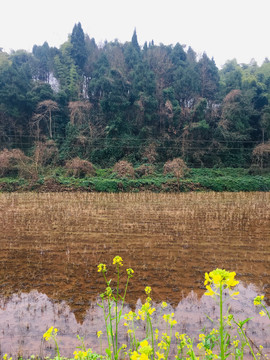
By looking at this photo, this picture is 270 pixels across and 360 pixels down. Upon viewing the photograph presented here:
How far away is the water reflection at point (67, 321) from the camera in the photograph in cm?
226

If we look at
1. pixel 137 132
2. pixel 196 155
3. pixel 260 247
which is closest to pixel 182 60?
pixel 137 132

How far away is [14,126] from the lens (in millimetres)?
18688

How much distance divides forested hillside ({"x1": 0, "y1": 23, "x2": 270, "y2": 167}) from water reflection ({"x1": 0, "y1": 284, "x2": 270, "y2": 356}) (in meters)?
14.6

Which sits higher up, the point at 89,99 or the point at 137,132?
the point at 89,99

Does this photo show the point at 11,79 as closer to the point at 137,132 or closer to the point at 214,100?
the point at 137,132

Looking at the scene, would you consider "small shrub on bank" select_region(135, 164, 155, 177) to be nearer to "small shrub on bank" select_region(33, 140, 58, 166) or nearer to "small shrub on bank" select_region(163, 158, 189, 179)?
"small shrub on bank" select_region(163, 158, 189, 179)

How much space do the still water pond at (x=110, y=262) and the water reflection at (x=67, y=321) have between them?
0.01m

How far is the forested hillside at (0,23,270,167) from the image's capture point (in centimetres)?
1805

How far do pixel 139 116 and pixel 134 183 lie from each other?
287 inches

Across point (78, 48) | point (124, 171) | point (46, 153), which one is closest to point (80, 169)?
point (124, 171)

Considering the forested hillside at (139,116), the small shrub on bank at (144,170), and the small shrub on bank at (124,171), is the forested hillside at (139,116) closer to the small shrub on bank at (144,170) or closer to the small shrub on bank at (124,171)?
the small shrub on bank at (144,170)

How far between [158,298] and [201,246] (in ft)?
6.77

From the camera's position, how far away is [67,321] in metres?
2.58

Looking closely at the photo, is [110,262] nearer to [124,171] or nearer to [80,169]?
[124,171]
